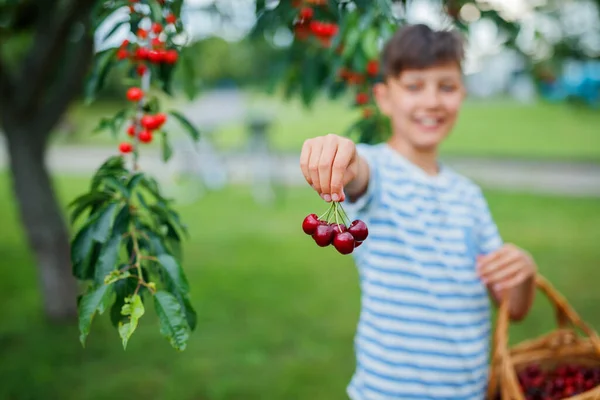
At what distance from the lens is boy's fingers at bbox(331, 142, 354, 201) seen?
3.80 ft

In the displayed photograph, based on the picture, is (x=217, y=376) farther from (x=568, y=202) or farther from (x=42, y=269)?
(x=568, y=202)

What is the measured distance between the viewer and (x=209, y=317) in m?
4.30

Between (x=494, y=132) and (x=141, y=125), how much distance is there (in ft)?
50.5

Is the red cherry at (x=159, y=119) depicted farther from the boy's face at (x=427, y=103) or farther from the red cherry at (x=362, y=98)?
the red cherry at (x=362, y=98)

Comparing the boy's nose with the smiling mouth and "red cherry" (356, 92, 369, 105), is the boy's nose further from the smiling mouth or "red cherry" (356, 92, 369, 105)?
"red cherry" (356, 92, 369, 105)

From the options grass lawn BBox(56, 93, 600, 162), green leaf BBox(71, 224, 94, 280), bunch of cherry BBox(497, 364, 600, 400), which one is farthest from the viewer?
grass lawn BBox(56, 93, 600, 162)

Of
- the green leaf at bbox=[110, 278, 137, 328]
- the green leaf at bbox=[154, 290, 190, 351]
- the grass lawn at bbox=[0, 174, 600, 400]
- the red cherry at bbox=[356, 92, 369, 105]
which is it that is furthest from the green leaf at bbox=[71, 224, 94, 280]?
the grass lawn at bbox=[0, 174, 600, 400]

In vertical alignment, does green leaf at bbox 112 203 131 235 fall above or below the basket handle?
above

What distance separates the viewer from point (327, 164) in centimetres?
A: 117

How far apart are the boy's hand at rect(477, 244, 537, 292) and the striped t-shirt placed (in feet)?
0.14

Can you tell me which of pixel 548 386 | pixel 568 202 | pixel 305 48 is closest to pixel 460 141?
pixel 568 202

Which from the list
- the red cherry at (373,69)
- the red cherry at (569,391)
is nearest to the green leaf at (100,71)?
the red cherry at (373,69)

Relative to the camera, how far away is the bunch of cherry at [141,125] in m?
1.76

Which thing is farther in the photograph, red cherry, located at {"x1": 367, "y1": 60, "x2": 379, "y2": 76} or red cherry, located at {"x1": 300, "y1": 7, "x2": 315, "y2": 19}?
red cherry, located at {"x1": 367, "y1": 60, "x2": 379, "y2": 76}
